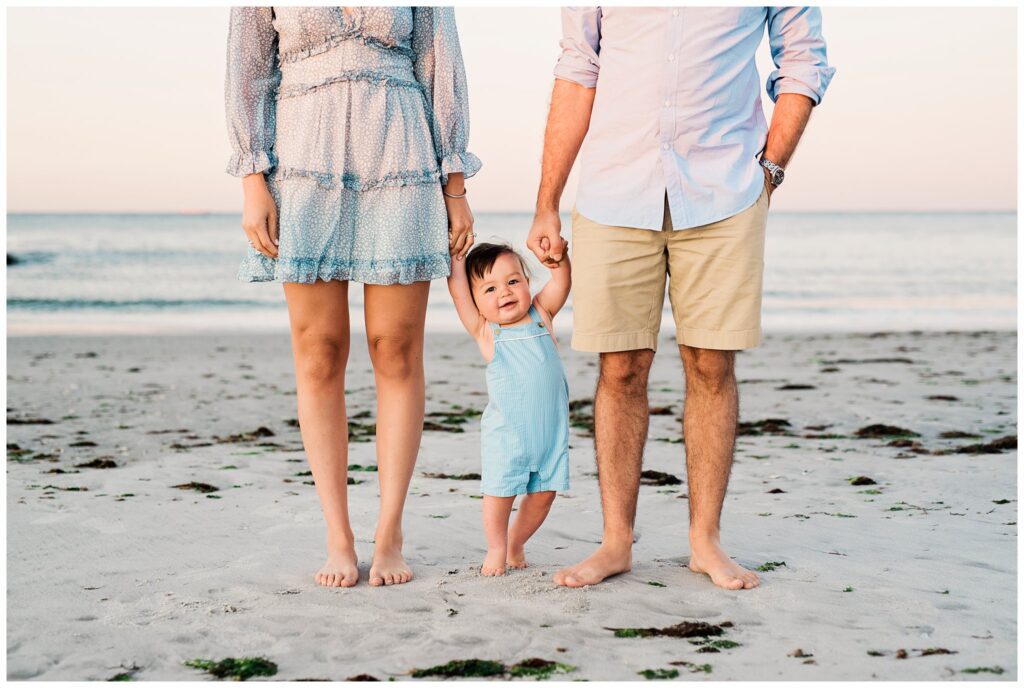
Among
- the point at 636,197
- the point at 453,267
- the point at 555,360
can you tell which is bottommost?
the point at 555,360

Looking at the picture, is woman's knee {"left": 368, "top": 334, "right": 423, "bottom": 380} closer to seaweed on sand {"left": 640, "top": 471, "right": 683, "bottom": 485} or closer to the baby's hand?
the baby's hand

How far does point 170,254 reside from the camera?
1143 inches

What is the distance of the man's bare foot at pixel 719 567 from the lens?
2957 mm

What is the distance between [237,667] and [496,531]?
3.13 ft

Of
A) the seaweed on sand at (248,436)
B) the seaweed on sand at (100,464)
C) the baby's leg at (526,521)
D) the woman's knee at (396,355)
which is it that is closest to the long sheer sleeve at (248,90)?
the woman's knee at (396,355)

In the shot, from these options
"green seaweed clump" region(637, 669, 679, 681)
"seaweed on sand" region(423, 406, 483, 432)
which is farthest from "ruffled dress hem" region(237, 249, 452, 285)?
"seaweed on sand" region(423, 406, 483, 432)

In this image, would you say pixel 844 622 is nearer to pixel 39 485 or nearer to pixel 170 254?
pixel 39 485

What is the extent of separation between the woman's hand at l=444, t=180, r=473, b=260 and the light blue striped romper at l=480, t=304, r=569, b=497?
1.00 feet

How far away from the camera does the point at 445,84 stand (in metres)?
3.07

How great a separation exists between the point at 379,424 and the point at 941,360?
7109mm

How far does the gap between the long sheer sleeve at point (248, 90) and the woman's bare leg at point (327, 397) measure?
0.39 metres

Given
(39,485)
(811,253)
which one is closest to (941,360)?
(39,485)

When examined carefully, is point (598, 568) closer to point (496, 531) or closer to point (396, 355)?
point (496, 531)

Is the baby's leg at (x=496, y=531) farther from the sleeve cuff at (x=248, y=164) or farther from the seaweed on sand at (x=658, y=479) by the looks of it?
the seaweed on sand at (x=658, y=479)
